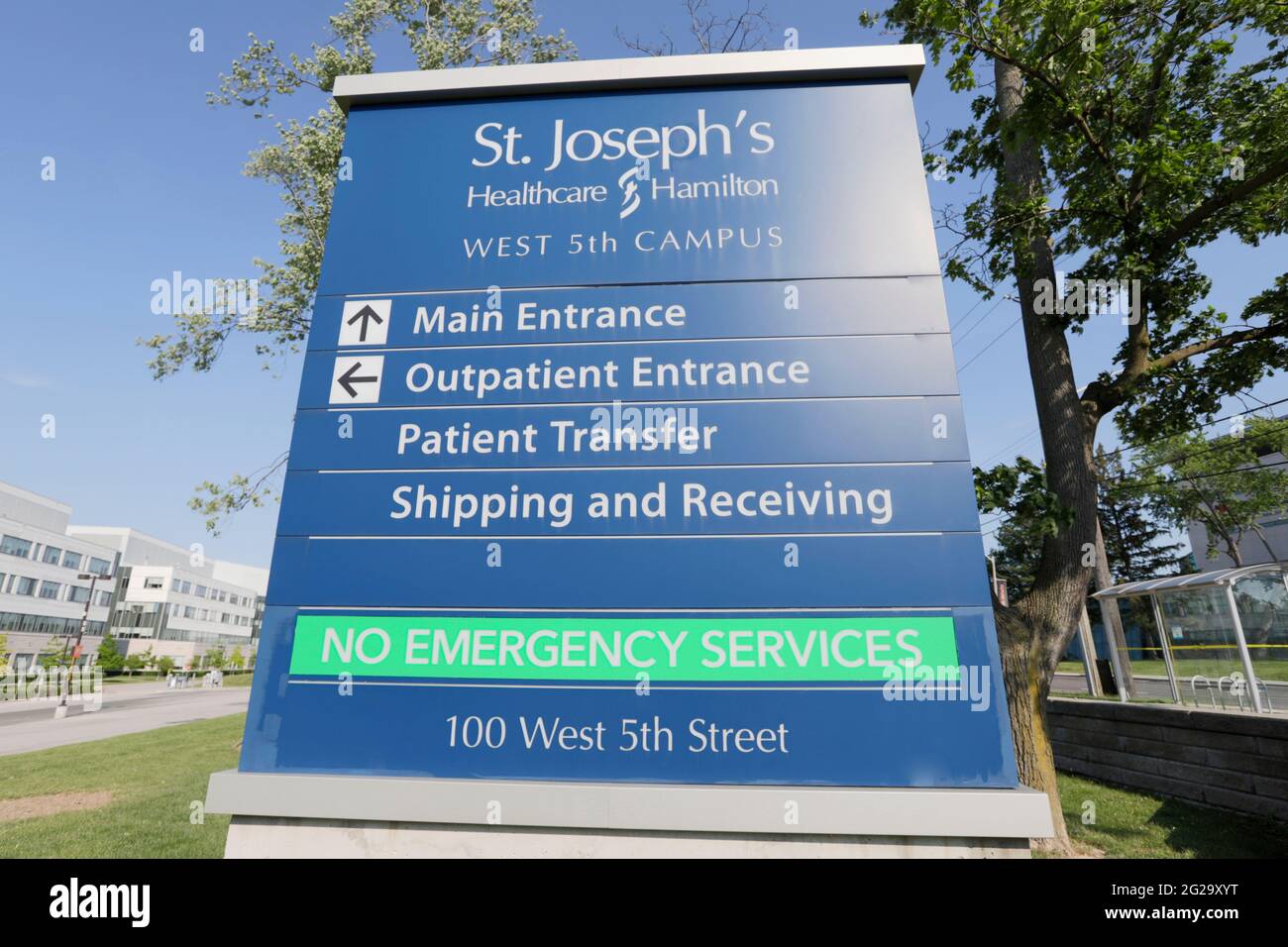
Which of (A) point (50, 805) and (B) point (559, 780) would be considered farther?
(A) point (50, 805)

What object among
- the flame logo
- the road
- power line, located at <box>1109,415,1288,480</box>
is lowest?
the road

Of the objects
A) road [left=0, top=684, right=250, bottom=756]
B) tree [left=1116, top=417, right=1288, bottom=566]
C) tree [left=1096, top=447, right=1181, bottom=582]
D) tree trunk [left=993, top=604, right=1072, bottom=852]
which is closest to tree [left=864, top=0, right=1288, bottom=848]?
tree trunk [left=993, top=604, right=1072, bottom=852]

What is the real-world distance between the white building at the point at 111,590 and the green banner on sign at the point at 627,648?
58.7 meters

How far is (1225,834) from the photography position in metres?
6.62

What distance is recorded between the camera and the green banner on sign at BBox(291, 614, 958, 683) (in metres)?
2.85

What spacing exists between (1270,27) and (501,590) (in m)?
11.2

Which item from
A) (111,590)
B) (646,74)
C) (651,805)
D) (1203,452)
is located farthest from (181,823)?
(111,590)

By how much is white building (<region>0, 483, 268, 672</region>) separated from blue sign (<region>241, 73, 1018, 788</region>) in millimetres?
58555

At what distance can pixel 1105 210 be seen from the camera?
24.7 ft

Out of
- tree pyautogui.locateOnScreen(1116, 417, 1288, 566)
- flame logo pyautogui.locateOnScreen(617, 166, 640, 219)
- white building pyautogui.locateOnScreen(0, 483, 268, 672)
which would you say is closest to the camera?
flame logo pyautogui.locateOnScreen(617, 166, 640, 219)

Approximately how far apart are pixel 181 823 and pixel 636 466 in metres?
9.47

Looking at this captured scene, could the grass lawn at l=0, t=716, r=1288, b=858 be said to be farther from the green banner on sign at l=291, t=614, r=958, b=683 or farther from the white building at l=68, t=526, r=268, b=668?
the white building at l=68, t=526, r=268, b=668
